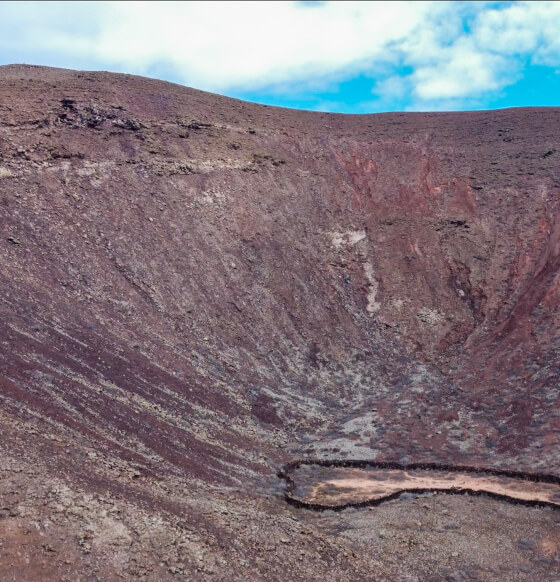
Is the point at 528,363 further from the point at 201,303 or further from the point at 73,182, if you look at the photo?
the point at 73,182

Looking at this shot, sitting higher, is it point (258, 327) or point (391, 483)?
point (258, 327)

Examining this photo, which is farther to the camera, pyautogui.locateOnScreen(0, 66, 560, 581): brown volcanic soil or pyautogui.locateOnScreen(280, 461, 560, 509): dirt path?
pyautogui.locateOnScreen(280, 461, 560, 509): dirt path

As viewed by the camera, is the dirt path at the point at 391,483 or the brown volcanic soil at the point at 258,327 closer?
the brown volcanic soil at the point at 258,327

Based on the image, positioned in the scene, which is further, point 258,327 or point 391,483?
point 258,327

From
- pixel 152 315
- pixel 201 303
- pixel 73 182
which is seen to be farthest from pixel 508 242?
pixel 73 182
